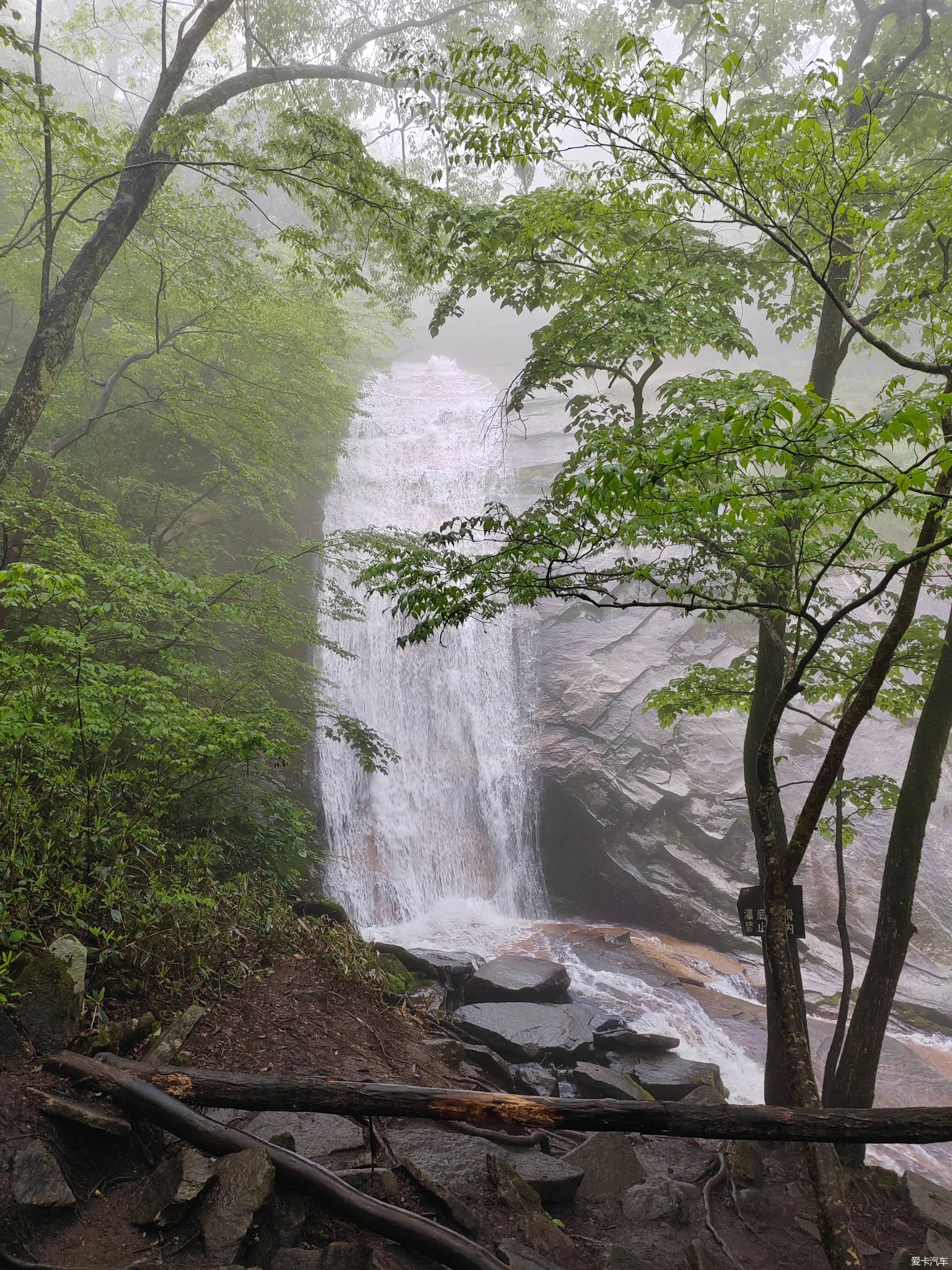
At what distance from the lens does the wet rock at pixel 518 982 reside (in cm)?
920

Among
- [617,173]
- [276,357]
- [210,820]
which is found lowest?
[210,820]

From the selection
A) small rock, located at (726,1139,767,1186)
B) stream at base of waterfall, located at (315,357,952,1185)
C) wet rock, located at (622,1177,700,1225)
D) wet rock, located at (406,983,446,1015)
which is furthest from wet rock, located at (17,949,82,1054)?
stream at base of waterfall, located at (315,357,952,1185)

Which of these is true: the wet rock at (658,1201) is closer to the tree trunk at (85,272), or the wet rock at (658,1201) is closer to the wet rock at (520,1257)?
the wet rock at (520,1257)

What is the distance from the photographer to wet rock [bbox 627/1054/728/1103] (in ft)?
24.9

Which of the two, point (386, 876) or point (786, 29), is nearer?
point (786, 29)

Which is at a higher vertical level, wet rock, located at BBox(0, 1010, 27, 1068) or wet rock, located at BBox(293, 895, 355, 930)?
wet rock, located at BBox(0, 1010, 27, 1068)

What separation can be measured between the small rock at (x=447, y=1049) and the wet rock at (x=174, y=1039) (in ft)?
8.60

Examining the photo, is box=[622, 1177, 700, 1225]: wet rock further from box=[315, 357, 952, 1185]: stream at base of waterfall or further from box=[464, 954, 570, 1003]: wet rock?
box=[315, 357, 952, 1185]: stream at base of waterfall

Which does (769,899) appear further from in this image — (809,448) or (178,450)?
(178,450)

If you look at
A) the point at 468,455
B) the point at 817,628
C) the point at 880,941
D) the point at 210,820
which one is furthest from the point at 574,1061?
the point at 468,455

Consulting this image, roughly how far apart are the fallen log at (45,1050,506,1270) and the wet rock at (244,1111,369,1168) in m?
0.40

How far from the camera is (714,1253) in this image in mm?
3848

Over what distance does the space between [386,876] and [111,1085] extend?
10263 mm

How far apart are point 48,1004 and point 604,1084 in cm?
568
